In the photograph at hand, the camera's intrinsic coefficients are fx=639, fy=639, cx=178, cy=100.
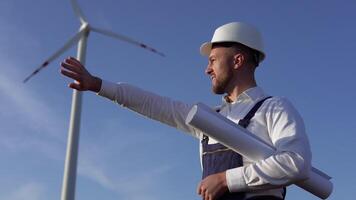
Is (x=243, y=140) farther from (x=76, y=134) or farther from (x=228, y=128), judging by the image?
(x=76, y=134)

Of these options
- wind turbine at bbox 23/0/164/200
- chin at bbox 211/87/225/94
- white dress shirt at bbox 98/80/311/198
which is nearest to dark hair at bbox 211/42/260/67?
white dress shirt at bbox 98/80/311/198

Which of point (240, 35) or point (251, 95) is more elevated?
point (240, 35)

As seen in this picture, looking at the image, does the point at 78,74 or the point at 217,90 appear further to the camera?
the point at 217,90

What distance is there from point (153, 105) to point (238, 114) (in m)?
1.19

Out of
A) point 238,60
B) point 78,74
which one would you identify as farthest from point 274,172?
point 78,74

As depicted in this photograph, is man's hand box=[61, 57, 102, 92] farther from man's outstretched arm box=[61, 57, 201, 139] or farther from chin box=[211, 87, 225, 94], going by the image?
chin box=[211, 87, 225, 94]

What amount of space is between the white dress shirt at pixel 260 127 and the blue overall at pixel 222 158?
8 cm

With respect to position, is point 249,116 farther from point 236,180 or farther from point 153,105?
point 153,105

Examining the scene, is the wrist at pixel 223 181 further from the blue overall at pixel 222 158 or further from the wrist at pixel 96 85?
the wrist at pixel 96 85

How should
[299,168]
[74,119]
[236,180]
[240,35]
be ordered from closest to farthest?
[299,168], [236,180], [240,35], [74,119]

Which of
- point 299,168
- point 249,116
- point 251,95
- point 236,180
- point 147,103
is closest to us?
point 299,168

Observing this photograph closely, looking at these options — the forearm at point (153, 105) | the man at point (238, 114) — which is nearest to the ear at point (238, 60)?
the man at point (238, 114)

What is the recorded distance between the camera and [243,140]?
680cm

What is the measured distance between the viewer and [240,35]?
823cm
